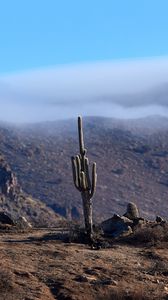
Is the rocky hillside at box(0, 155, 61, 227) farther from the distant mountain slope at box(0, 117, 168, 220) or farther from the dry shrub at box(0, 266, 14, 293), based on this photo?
the dry shrub at box(0, 266, 14, 293)

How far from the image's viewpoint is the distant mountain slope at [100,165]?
256 ft

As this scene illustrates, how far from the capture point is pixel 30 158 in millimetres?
91875

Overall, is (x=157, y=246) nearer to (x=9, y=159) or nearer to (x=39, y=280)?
(x=39, y=280)

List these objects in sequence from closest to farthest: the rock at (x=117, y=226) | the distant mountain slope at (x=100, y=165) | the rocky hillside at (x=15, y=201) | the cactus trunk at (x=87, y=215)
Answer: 1. the cactus trunk at (x=87, y=215)
2. the rock at (x=117, y=226)
3. the rocky hillside at (x=15, y=201)
4. the distant mountain slope at (x=100, y=165)

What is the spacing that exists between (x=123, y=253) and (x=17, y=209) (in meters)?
38.2

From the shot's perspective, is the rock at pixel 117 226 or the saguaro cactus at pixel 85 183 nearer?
the saguaro cactus at pixel 85 183

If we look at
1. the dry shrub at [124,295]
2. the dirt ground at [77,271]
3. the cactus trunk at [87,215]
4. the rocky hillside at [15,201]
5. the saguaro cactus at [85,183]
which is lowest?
the rocky hillside at [15,201]

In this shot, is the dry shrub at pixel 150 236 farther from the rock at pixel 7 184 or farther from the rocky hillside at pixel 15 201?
the rock at pixel 7 184

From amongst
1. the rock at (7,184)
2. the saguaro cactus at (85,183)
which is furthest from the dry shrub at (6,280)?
the rock at (7,184)

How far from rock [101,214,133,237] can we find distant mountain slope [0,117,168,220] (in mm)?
42838

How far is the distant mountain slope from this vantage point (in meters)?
77.9

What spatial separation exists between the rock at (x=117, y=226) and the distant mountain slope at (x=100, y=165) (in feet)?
141

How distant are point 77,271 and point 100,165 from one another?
75.8 m

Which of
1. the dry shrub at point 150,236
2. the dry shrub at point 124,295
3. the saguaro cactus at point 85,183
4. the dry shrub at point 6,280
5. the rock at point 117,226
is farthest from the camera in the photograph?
the rock at point 117,226
